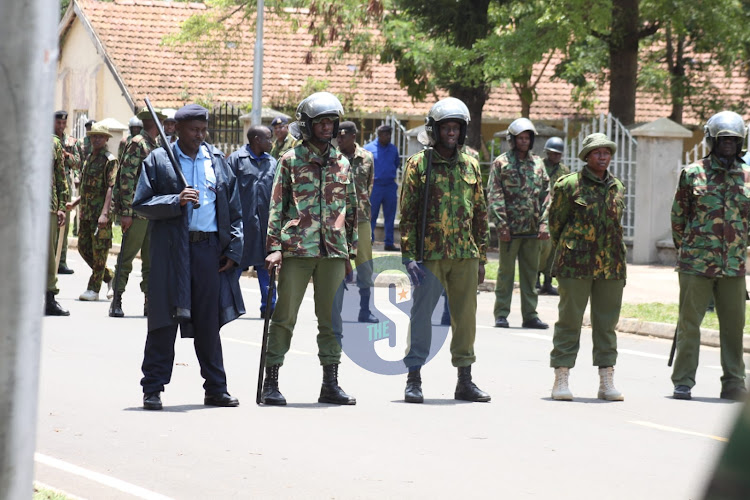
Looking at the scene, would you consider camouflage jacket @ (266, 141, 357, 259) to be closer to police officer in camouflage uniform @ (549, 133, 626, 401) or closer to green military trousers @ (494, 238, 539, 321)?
police officer in camouflage uniform @ (549, 133, 626, 401)

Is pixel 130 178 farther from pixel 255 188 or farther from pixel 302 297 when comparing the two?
pixel 302 297

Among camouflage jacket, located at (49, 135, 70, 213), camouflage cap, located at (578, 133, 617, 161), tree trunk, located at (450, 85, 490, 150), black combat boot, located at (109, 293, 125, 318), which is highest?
tree trunk, located at (450, 85, 490, 150)

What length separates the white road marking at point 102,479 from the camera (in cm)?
612

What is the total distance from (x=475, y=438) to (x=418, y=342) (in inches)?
56.5

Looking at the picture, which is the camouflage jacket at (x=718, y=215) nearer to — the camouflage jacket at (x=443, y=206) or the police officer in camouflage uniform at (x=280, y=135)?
the camouflage jacket at (x=443, y=206)

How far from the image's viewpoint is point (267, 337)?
8.65 metres

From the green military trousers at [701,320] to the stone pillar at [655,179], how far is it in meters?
10.8

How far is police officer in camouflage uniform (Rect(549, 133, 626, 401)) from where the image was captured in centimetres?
926

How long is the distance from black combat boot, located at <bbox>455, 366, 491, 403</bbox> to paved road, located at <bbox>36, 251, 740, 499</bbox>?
0.09m

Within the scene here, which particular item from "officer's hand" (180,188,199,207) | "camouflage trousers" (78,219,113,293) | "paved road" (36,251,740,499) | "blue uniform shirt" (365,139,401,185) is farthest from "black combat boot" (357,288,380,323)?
"blue uniform shirt" (365,139,401,185)

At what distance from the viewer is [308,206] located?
28.0 ft

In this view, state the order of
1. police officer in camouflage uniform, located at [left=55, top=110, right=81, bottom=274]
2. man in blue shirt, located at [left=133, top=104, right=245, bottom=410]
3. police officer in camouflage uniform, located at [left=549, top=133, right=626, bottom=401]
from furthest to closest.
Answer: police officer in camouflage uniform, located at [left=55, top=110, right=81, bottom=274] < police officer in camouflage uniform, located at [left=549, top=133, right=626, bottom=401] < man in blue shirt, located at [left=133, top=104, right=245, bottom=410]

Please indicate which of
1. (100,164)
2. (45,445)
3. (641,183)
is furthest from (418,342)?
(641,183)

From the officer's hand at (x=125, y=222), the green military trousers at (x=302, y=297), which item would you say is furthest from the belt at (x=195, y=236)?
the officer's hand at (x=125, y=222)
